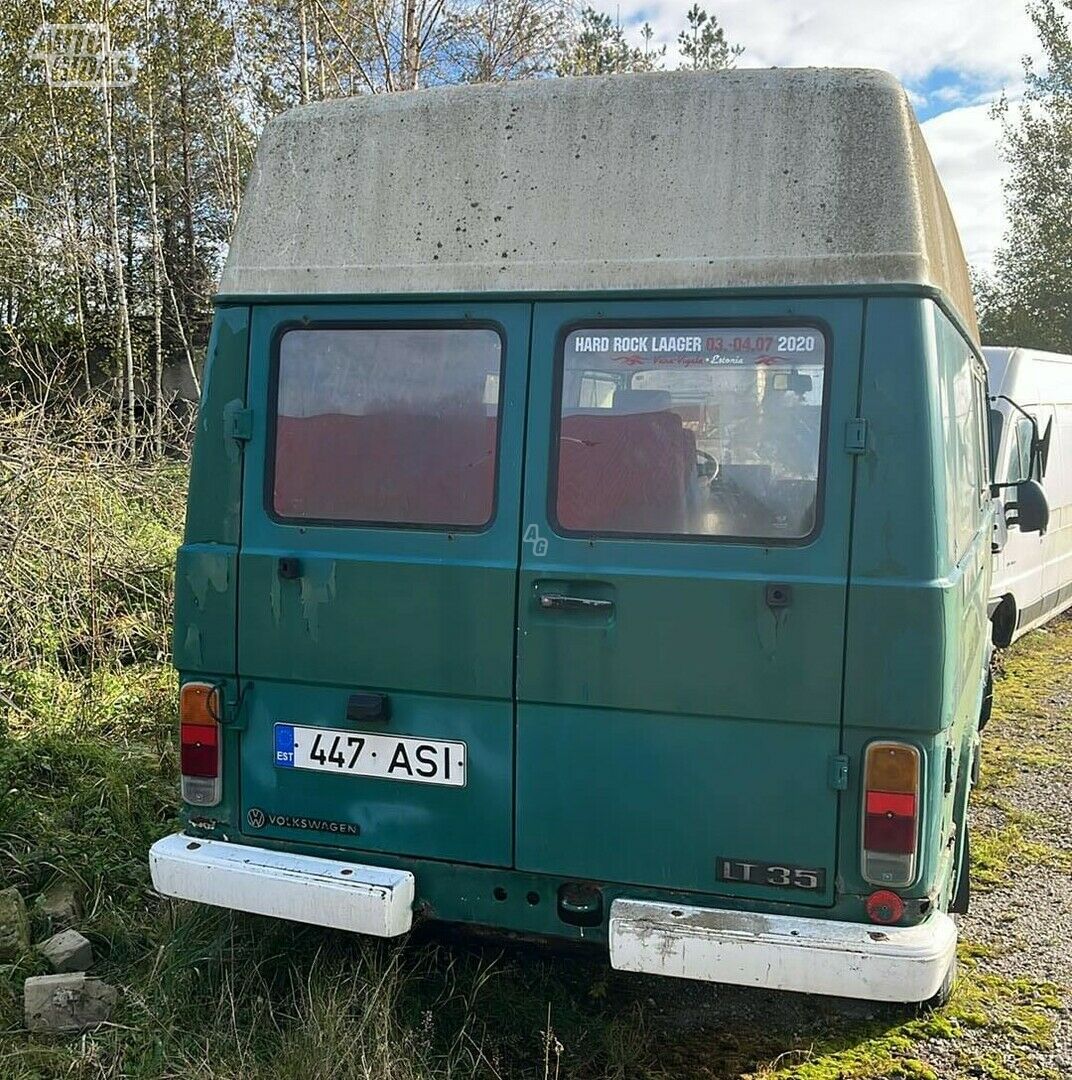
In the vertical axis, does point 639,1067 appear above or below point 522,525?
below

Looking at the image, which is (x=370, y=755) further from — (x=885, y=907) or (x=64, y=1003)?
(x=885, y=907)

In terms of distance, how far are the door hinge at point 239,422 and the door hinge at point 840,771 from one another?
1959mm

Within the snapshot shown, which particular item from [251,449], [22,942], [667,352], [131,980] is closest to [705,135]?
[667,352]

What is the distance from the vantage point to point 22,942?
12.4ft

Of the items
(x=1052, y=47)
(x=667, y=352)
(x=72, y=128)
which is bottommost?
(x=667, y=352)

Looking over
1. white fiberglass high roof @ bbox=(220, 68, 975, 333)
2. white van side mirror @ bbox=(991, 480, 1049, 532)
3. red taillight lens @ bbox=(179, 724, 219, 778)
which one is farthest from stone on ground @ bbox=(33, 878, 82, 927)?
white van side mirror @ bbox=(991, 480, 1049, 532)

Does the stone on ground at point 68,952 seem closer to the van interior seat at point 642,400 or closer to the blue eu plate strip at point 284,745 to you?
the blue eu plate strip at point 284,745

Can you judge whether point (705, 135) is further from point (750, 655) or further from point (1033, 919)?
point (1033, 919)

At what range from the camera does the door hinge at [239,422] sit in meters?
3.28

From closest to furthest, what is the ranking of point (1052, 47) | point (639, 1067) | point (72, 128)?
point (639, 1067) < point (72, 128) < point (1052, 47)

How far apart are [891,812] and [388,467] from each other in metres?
1.70

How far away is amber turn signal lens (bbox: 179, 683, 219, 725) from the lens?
3.33 metres

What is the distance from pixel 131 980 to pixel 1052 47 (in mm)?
26465

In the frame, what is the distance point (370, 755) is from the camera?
3201mm
